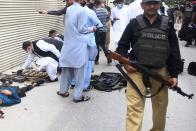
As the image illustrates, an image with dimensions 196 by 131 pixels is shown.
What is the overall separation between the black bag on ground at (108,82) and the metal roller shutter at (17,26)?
7.41ft

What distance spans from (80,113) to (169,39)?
2605mm

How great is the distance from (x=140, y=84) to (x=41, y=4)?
7773 mm

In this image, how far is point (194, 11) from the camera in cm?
1728

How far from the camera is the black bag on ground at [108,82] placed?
28.0 ft

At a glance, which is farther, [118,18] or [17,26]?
[118,18]

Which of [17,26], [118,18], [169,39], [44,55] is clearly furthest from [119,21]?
[169,39]

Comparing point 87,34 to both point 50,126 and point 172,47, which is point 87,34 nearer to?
point 50,126

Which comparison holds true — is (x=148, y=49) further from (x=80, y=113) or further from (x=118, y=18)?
(x=118, y=18)

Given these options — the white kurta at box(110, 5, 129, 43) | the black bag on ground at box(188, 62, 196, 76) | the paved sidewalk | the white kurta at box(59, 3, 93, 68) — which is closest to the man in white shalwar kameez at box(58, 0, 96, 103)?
the white kurta at box(59, 3, 93, 68)

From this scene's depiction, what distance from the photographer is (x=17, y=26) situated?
10391 mm

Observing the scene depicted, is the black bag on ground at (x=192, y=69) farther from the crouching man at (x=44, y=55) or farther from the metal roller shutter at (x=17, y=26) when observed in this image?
the metal roller shutter at (x=17, y=26)

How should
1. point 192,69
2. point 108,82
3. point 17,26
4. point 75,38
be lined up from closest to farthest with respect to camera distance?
point 75,38, point 108,82, point 17,26, point 192,69

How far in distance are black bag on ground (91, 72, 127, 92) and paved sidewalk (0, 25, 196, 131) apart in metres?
0.23

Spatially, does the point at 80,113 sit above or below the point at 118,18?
below
